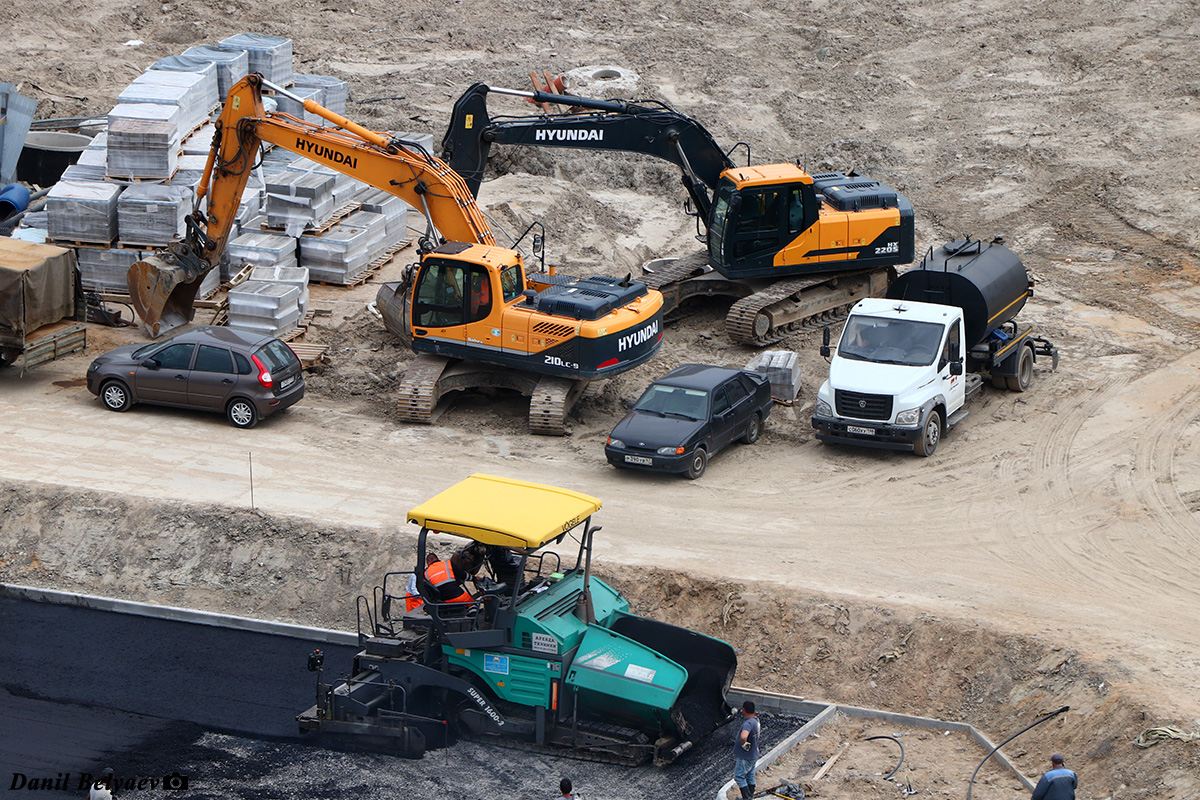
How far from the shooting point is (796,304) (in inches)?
1037

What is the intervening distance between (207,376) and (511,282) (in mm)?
5060

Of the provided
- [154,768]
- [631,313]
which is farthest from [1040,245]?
[154,768]

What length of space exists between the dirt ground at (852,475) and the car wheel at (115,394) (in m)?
0.32

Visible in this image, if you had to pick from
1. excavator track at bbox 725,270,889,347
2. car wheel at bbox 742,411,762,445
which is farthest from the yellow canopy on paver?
excavator track at bbox 725,270,889,347

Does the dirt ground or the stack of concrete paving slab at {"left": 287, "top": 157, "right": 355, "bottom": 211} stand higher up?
the stack of concrete paving slab at {"left": 287, "top": 157, "right": 355, "bottom": 211}

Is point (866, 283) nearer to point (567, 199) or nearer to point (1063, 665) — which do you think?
point (567, 199)

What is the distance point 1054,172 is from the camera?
1403 inches

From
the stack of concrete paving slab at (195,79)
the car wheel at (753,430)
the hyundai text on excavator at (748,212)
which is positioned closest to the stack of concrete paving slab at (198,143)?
the stack of concrete paving slab at (195,79)

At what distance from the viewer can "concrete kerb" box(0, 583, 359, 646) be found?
1678cm

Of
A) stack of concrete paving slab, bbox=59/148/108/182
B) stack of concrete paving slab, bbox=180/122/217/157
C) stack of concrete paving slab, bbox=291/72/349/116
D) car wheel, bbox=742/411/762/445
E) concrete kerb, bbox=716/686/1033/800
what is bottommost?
concrete kerb, bbox=716/686/1033/800

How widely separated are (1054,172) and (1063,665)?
23308 millimetres

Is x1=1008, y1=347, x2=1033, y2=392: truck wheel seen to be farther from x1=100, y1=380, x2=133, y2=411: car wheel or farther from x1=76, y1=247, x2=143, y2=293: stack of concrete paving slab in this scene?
x1=76, y1=247, x2=143, y2=293: stack of concrete paving slab

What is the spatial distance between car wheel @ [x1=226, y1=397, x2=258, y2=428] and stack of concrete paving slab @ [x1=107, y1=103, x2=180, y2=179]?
6524 mm

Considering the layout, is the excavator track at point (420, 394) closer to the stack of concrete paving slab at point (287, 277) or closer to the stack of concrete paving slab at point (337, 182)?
the stack of concrete paving slab at point (287, 277)
